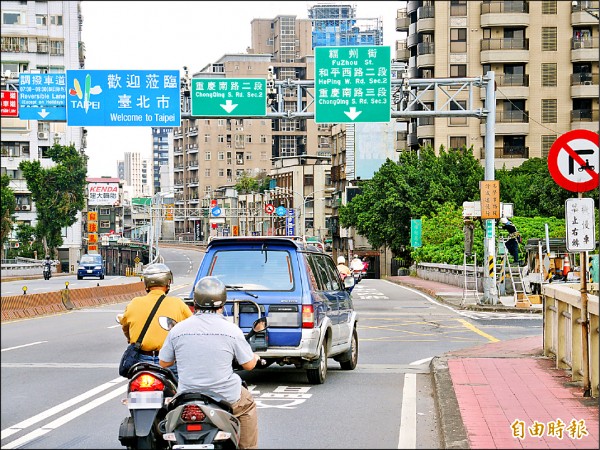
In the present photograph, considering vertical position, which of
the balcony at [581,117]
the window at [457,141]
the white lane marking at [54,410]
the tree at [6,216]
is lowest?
the white lane marking at [54,410]

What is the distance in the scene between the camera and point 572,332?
41.1 feet

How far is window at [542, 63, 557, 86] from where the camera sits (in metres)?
73.0

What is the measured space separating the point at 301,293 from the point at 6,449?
15.2ft

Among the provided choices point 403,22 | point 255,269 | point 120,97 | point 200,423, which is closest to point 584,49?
point 403,22

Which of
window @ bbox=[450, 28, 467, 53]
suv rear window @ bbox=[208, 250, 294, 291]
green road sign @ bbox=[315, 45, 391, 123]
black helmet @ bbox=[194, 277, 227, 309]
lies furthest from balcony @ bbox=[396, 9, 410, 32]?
black helmet @ bbox=[194, 277, 227, 309]

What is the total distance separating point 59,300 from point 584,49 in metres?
51.3

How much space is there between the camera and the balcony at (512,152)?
2931 inches

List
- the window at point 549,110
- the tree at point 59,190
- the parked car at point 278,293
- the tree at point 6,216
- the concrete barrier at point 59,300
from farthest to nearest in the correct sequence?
the window at point 549,110, the tree at point 59,190, the concrete barrier at point 59,300, the parked car at point 278,293, the tree at point 6,216

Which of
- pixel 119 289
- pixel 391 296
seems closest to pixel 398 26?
pixel 391 296

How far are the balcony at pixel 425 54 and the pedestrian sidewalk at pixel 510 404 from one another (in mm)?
63462

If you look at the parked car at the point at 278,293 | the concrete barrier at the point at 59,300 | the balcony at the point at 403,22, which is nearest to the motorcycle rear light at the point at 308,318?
the parked car at the point at 278,293

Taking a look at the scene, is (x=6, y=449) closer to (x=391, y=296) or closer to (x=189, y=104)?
(x=189, y=104)

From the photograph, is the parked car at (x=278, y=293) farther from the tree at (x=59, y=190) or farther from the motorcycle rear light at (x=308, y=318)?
the tree at (x=59, y=190)

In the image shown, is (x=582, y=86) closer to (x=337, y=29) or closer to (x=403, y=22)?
(x=403, y=22)
